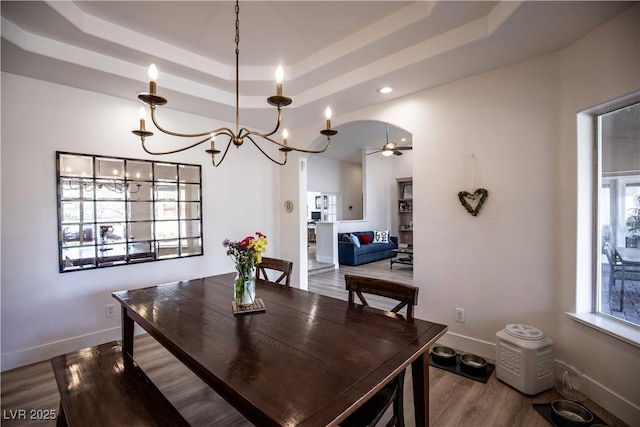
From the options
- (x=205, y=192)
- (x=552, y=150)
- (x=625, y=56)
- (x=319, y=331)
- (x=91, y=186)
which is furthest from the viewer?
(x=205, y=192)

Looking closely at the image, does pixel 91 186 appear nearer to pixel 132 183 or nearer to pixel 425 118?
pixel 132 183

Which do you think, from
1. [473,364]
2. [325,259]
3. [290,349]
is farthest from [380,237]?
[290,349]

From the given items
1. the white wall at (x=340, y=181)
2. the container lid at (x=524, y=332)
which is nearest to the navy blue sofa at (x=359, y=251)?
the white wall at (x=340, y=181)

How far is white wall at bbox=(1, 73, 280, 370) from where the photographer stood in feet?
8.23

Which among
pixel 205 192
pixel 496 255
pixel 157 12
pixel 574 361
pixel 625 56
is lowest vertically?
pixel 574 361

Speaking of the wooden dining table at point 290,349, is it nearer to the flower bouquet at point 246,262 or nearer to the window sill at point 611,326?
the flower bouquet at point 246,262

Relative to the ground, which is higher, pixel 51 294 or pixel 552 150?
pixel 552 150

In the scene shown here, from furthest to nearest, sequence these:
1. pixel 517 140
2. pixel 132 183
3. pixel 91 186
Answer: pixel 132 183 → pixel 91 186 → pixel 517 140

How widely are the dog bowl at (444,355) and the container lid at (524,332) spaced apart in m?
0.52

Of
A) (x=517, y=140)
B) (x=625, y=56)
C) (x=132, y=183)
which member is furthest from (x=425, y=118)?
(x=132, y=183)

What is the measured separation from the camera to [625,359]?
1848 millimetres

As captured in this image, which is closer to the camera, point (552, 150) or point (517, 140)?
point (552, 150)

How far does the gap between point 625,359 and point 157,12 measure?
4058mm

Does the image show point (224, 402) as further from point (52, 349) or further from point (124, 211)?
point (124, 211)
